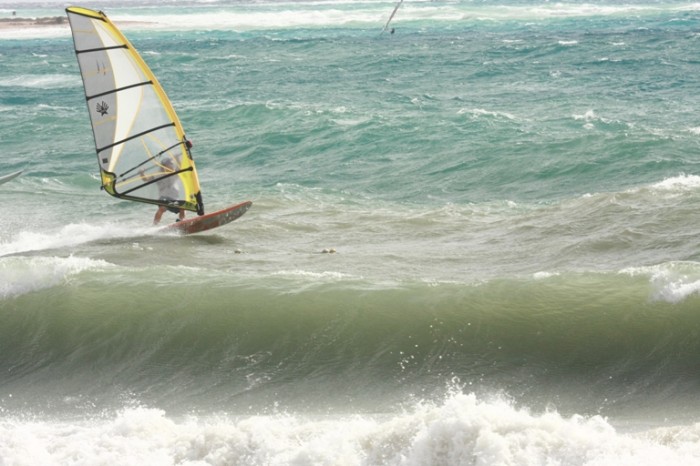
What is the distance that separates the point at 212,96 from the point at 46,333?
74.0ft

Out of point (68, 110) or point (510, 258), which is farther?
point (68, 110)

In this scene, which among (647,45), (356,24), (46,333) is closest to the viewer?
(46,333)

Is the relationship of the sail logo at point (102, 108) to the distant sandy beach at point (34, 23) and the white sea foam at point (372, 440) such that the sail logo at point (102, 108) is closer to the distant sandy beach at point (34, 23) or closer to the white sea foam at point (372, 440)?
the white sea foam at point (372, 440)

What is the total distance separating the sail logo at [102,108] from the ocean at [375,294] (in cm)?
177

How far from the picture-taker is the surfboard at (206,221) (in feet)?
46.2

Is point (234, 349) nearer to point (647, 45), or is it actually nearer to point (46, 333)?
point (46, 333)

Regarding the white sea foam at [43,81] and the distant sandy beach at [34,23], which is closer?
the white sea foam at [43,81]

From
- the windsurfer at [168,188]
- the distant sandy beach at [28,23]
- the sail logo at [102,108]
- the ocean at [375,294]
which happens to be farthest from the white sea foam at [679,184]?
the distant sandy beach at [28,23]

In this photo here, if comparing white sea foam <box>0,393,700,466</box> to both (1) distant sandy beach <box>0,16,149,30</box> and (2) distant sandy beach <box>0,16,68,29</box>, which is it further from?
(2) distant sandy beach <box>0,16,68,29</box>

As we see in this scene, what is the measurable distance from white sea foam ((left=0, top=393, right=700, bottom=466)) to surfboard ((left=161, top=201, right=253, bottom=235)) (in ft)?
19.9

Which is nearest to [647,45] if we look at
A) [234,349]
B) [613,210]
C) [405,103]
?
[405,103]

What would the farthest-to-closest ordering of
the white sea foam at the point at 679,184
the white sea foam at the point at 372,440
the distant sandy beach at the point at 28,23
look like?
the distant sandy beach at the point at 28,23 < the white sea foam at the point at 679,184 < the white sea foam at the point at 372,440

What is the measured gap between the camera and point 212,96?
32219 millimetres

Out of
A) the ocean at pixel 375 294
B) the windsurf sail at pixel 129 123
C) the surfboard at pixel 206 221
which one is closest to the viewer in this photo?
the ocean at pixel 375 294
